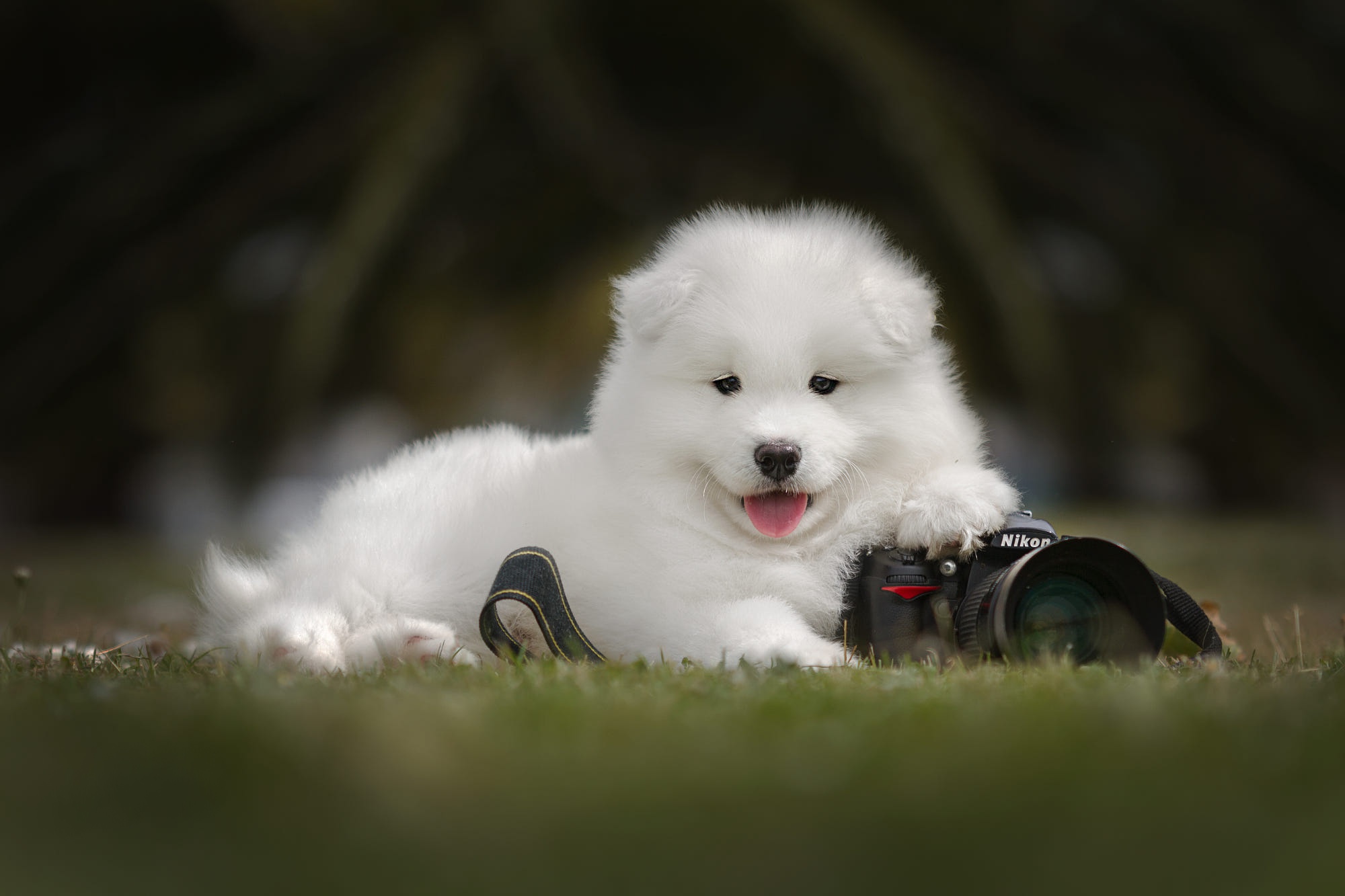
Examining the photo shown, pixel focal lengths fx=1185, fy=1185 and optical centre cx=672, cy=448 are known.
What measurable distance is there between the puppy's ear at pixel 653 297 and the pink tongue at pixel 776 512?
447 millimetres

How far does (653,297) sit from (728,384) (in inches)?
10.4

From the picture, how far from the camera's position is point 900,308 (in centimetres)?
257

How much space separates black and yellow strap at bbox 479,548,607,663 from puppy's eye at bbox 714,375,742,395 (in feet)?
1.68

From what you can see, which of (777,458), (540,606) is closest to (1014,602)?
(777,458)

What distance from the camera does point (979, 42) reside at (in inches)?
313

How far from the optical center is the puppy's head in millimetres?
2441

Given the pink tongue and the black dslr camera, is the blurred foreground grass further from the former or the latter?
the pink tongue

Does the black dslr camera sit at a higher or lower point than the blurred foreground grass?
higher

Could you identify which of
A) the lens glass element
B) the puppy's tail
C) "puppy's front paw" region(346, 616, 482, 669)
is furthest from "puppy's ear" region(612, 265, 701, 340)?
the puppy's tail

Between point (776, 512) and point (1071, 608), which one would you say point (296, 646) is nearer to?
point (776, 512)

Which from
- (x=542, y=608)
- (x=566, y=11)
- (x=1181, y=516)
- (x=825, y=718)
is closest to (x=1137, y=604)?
(x=825, y=718)

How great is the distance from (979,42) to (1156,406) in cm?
442

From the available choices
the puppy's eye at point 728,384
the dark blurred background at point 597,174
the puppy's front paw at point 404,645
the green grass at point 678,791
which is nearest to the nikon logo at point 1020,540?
the green grass at point 678,791

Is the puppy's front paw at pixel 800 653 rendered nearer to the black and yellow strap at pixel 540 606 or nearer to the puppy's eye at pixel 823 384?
the black and yellow strap at pixel 540 606
